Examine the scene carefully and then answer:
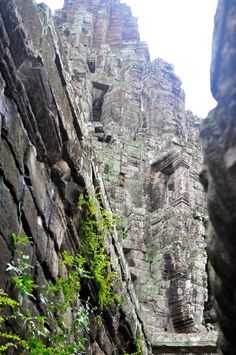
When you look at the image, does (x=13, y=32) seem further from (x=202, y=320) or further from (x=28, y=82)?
(x=202, y=320)

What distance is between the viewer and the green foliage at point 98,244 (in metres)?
5.45

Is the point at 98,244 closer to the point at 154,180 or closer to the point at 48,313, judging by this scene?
the point at 48,313

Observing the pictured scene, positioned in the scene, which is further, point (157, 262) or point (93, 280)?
point (157, 262)

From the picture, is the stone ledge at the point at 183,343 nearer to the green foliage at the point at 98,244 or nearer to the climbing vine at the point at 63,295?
the climbing vine at the point at 63,295

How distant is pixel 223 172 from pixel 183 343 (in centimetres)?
803

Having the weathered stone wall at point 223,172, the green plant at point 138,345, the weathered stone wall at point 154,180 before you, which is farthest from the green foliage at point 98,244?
the weathered stone wall at point 223,172

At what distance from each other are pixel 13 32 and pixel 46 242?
64.5 inches

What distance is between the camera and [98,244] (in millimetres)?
5586

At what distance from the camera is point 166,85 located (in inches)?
966

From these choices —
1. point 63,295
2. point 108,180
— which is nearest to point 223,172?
point 63,295

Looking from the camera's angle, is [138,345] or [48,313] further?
[138,345]

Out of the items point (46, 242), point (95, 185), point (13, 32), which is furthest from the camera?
point (95, 185)

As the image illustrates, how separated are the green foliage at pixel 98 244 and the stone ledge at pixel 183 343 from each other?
3236mm

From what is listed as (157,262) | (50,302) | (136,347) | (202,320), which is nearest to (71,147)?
(50,302)
